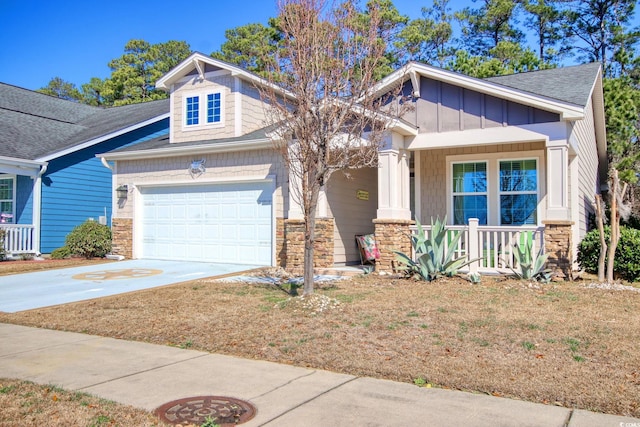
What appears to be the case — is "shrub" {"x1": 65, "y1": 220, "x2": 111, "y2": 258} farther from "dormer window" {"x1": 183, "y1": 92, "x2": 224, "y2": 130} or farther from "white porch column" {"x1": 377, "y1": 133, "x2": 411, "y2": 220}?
"white porch column" {"x1": 377, "y1": 133, "x2": 411, "y2": 220}

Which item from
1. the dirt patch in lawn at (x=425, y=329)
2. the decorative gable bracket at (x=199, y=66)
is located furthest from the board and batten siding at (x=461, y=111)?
the decorative gable bracket at (x=199, y=66)

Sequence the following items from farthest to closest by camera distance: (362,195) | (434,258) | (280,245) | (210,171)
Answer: (362,195) → (210,171) → (280,245) → (434,258)

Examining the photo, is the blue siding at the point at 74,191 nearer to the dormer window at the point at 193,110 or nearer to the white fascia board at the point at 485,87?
the dormer window at the point at 193,110

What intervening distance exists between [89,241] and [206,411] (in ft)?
42.7

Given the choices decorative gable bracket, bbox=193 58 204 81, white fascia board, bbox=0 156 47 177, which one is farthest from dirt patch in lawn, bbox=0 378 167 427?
white fascia board, bbox=0 156 47 177

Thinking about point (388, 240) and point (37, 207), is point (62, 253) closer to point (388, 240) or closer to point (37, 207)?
point (37, 207)

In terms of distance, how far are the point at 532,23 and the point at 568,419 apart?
30375 mm

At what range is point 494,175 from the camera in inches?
505

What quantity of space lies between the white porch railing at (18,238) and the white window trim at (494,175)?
40.8ft

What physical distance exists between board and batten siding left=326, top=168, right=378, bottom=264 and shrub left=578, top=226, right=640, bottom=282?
215 inches

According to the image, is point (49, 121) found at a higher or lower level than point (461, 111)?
higher

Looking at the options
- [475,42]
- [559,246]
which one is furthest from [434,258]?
[475,42]

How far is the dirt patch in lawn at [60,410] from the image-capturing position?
3830 mm

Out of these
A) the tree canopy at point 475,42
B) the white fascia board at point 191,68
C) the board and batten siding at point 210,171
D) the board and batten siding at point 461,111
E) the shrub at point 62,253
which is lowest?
the shrub at point 62,253
